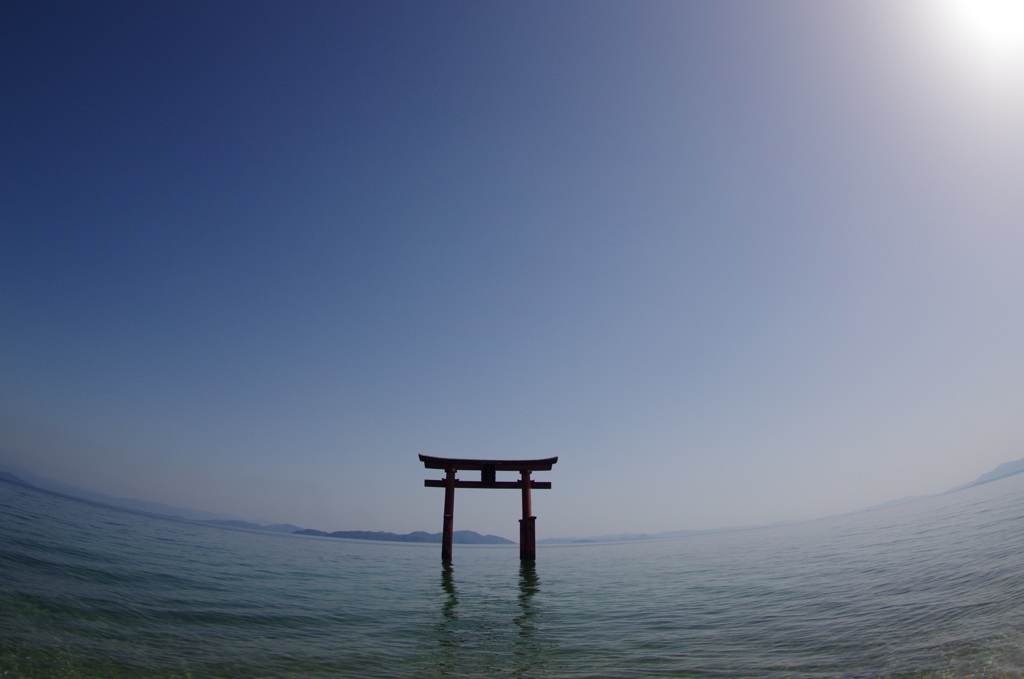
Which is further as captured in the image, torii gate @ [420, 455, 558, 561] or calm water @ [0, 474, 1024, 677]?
torii gate @ [420, 455, 558, 561]

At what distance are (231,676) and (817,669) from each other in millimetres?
7844

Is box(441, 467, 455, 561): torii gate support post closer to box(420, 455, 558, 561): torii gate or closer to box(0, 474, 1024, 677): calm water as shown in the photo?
box(420, 455, 558, 561): torii gate

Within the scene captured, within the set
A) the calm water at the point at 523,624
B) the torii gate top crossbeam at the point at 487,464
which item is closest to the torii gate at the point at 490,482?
the torii gate top crossbeam at the point at 487,464

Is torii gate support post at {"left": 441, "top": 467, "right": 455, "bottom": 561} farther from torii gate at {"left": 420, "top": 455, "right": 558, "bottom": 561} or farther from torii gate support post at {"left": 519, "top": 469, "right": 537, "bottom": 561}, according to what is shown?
torii gate support post at {"left": 519, "top": 469, "right": 537, "bottom": 561}

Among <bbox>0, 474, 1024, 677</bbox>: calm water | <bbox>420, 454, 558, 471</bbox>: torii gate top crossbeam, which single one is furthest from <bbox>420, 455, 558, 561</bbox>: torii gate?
<bbox>0, 474, 1024, 677</bbox>: calm water

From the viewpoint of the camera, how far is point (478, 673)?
679 cm

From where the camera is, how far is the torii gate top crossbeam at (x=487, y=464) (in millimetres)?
22719

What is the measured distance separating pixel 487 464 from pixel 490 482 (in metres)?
0.94

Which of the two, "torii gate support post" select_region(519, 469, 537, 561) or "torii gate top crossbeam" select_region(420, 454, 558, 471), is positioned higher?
"torii gate top crossbeam" select_region(420, 454, 558, 471)

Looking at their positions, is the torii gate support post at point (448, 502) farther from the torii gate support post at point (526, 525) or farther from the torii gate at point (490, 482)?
the torii gate support post at point (526, 525)

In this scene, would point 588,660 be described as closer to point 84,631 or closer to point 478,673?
point 478,673

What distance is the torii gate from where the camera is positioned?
22.6 m

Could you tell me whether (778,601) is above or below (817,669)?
below

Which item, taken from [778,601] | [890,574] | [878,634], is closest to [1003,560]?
[890,574]
